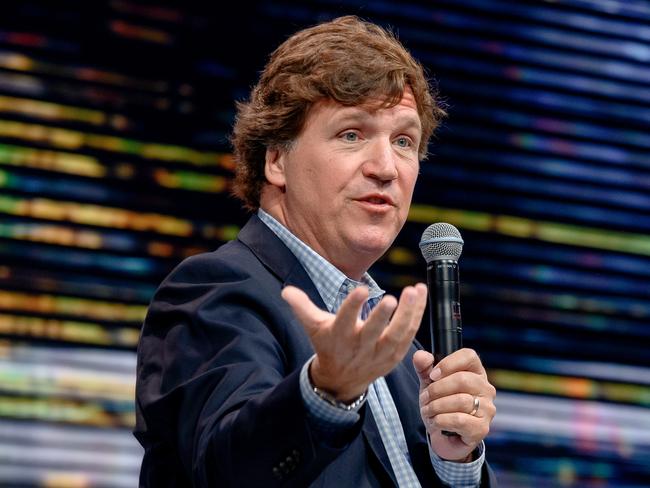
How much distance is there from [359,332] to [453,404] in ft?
1.15

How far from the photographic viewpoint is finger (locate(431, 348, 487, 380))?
1620 millimetres

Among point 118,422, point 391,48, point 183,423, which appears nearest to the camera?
point 183,423

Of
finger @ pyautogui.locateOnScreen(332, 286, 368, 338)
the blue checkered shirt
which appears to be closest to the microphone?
the blue checkered shirt

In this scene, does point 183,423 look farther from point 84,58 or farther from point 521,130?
point 521,130

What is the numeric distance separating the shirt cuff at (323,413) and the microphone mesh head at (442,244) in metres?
0.47

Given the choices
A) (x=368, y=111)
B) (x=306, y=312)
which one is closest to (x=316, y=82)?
(x=368, y=111)

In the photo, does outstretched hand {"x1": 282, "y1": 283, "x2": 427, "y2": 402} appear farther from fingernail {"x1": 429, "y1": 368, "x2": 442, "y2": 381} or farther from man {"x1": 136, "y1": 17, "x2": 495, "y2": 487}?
fingernail {"x1": 429, "y1": 368, "x2": 442, "y2": 381}

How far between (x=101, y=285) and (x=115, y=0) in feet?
3.26

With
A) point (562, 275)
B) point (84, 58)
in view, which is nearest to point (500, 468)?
point (562, 275)

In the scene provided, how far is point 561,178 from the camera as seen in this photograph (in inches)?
168

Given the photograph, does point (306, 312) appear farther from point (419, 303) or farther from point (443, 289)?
point (443, 289)

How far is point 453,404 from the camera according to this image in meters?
1.60

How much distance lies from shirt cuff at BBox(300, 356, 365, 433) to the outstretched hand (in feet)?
0.12

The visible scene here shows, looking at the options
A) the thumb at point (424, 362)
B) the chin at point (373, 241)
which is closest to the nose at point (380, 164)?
the chin at point (373, 241)
